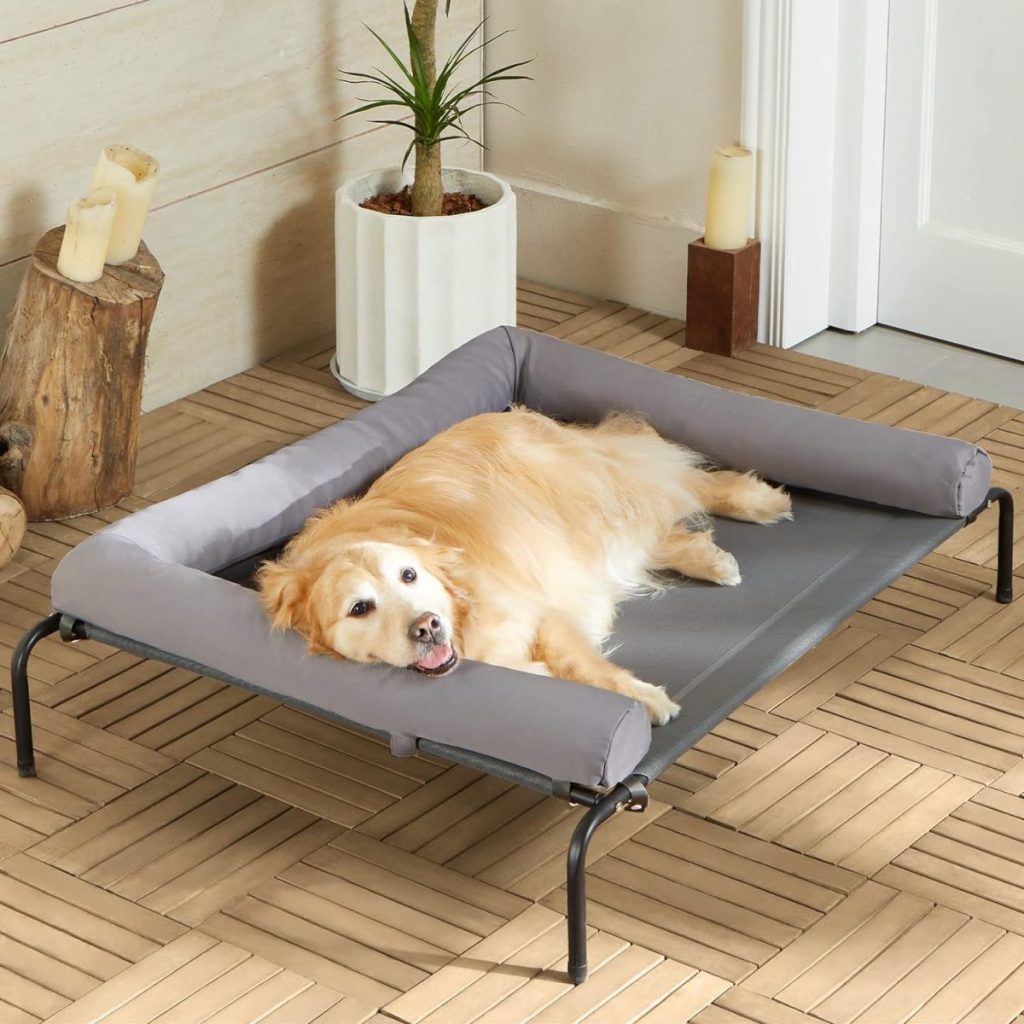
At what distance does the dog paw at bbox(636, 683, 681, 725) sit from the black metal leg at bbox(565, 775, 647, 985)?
0.17 m

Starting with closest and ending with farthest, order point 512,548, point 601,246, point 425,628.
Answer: point 425,628 → point 512,548 → point 601,246

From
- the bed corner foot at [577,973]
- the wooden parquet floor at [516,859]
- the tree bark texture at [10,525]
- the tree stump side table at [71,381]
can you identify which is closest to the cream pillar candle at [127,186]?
the tree stump side table at [71,381]

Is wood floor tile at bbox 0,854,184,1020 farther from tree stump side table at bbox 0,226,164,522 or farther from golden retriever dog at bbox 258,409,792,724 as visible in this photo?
tree stump side table at bbox 0,226,164,522

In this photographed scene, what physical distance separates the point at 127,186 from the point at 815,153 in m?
1.58

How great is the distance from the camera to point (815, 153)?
13.5 ft

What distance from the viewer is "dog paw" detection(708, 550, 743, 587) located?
288cm

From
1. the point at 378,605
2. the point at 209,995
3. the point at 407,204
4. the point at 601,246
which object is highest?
the point at 407,204

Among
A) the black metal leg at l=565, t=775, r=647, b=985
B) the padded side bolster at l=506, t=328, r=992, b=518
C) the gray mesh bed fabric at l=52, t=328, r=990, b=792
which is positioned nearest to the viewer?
the black metal leg at l=565, t=775, r=647, b=985

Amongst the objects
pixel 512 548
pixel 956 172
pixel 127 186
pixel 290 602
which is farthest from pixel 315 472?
pixel 956 172

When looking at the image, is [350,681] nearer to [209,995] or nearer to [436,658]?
[436,658]

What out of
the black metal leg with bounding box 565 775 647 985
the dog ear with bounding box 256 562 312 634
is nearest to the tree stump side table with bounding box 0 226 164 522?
the dog ear with bounding box 256 562 312 634

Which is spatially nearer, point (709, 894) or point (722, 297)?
point (709, 894)

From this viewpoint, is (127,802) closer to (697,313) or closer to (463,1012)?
(463,1012)

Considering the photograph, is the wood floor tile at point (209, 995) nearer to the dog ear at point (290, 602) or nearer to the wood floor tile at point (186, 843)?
the wood floor tile at point (186, 843)
